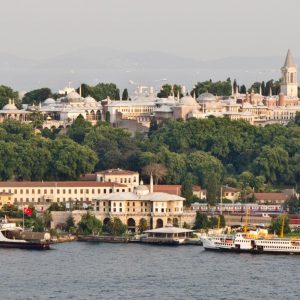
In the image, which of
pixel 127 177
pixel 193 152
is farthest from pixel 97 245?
pixel 193 152

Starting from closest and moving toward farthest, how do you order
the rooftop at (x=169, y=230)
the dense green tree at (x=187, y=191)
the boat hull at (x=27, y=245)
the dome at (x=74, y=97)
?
the boat hull at (x=27, y=245) < the rooftop at (x=169, y=230) < the dense green tree at (x=187, y=191) < the dome at (x=74, y=97)

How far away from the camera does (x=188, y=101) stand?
325 feet

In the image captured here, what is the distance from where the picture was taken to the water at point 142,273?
55.1 meters

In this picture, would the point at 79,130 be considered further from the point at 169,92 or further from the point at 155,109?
the point at 169,92

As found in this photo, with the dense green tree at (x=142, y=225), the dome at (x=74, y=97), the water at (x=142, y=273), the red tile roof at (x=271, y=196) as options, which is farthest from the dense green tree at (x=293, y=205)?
the dome at (x=74, y=97)

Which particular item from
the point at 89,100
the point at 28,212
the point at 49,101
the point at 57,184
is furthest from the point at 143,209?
the point at 49,101

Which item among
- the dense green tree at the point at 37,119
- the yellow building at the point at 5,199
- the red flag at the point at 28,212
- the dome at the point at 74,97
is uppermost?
the dome at the point at 74,97

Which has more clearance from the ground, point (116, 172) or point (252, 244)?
point (116, 172)

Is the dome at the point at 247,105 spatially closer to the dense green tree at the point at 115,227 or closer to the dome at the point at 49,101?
the dome at the point at 49,101

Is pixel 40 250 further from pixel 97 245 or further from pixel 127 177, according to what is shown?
pixel 127 177

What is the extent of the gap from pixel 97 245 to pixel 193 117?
27.9 meters

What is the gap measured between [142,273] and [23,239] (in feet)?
29.1

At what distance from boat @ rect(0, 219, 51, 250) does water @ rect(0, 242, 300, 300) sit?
1.78ft

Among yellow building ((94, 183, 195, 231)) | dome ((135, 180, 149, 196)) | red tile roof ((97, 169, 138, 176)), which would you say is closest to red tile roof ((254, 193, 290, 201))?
red tile roof ((97, 169, 138, 176))
